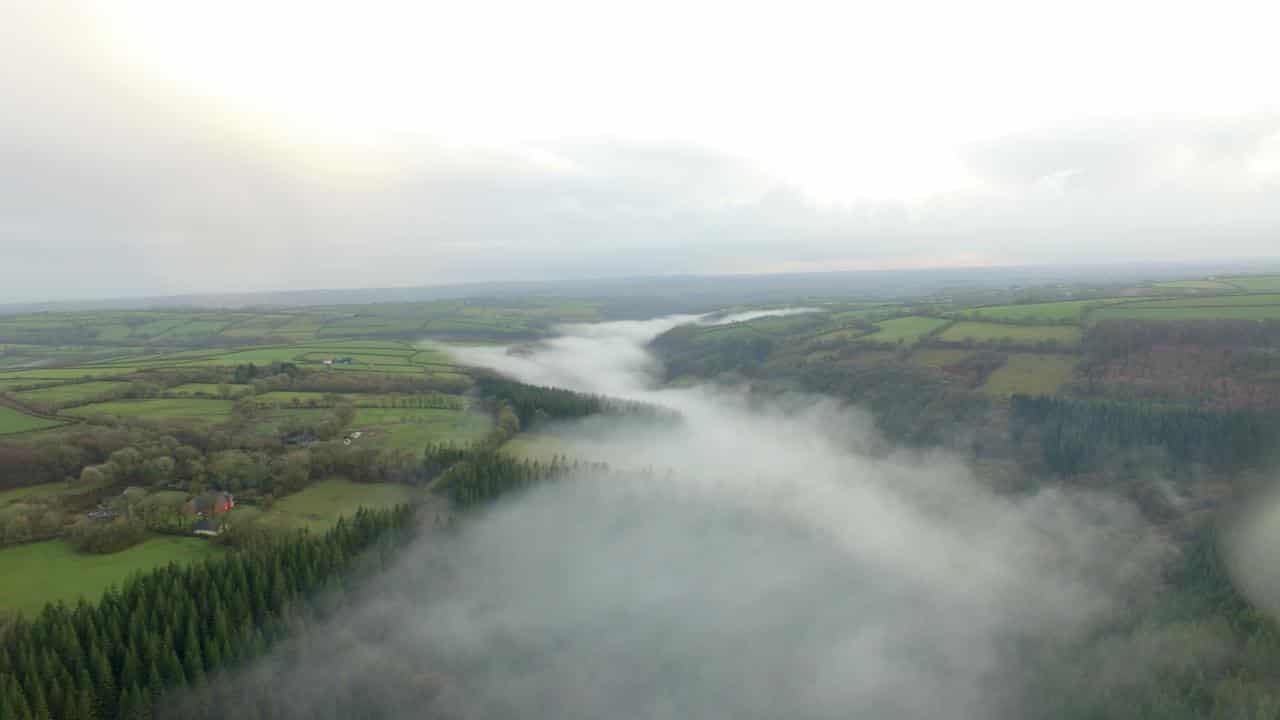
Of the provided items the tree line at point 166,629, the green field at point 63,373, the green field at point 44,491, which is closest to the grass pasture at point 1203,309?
the tree line at point 166,629

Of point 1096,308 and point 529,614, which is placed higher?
point 1096,308

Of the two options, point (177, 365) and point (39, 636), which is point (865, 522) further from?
point (177, 365)

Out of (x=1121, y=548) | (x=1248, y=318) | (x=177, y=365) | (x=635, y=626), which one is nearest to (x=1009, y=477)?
(x=1121, y=548)

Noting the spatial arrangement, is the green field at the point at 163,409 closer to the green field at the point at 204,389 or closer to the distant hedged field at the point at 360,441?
the distant hedged field at the point at 360,441

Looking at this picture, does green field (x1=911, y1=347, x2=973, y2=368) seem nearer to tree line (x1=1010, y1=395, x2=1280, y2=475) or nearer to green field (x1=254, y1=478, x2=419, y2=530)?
tree line (x1=1010, y1=395, x2=1280, y2=475)

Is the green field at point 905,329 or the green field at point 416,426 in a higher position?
the green field at point 905,329

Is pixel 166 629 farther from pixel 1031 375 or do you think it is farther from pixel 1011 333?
pixel 1011 333
